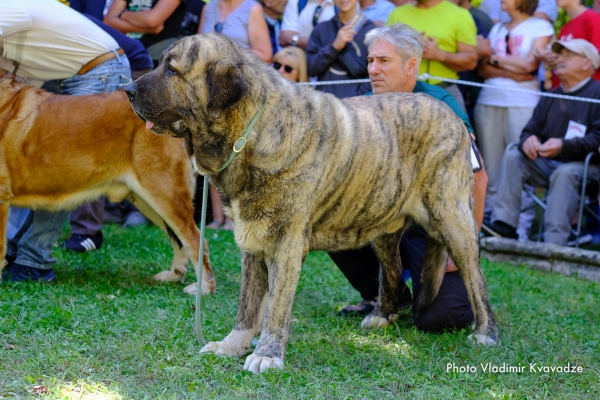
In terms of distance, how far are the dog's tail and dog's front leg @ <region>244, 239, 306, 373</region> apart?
1313 millimetres

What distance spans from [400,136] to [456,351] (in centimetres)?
A: 136

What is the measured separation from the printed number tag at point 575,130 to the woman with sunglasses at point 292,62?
2.91m

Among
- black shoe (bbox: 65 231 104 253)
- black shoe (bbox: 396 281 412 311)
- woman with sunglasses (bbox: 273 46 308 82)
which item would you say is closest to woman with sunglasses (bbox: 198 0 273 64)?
woman with sunglasses (bbox: 273 46 308 82)

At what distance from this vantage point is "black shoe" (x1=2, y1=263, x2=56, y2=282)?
19.7 ft

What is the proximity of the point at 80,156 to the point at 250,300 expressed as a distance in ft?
7.02

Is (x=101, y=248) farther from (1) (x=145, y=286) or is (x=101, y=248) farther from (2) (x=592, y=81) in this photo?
(2) (x=592, y=81)

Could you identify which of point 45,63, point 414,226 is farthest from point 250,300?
point 45,63

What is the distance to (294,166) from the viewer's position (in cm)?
401

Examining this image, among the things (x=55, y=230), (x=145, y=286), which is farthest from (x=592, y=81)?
(x=55, y=230)

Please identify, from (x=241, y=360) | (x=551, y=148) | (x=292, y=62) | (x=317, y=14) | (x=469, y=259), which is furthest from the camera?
(x=317, y=14)

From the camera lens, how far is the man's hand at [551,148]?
8.03 meters

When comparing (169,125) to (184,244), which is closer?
(169,125)

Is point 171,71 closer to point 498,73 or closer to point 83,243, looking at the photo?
point 83,243

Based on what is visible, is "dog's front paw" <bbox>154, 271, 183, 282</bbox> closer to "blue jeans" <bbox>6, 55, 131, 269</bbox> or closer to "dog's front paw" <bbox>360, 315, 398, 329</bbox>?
"blue jeans" <bbox>6, 55, 131, 269</bbox>
